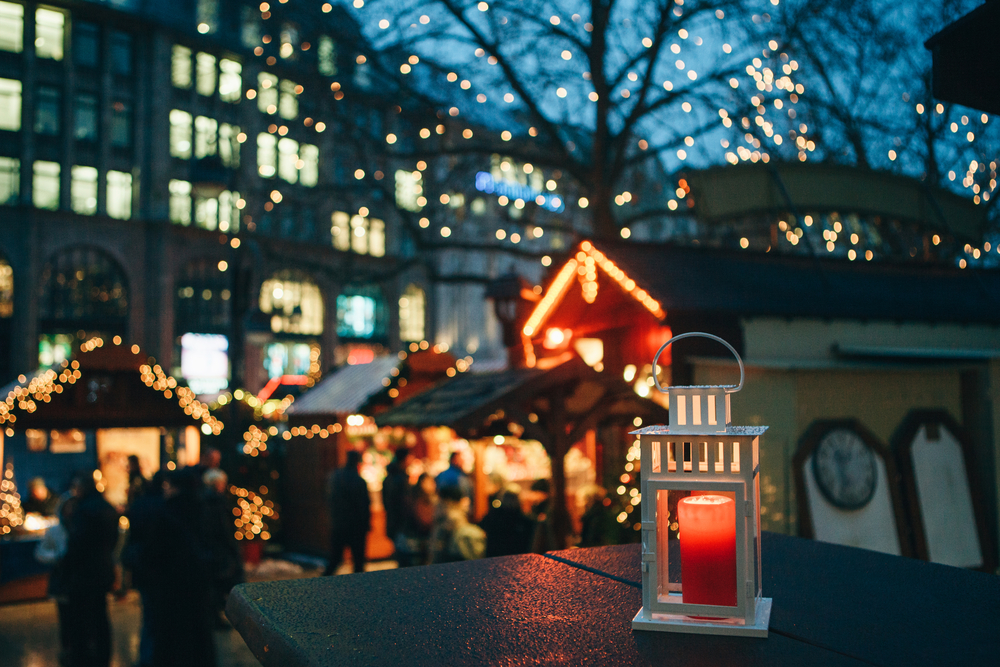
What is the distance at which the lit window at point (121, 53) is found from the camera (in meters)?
32.3

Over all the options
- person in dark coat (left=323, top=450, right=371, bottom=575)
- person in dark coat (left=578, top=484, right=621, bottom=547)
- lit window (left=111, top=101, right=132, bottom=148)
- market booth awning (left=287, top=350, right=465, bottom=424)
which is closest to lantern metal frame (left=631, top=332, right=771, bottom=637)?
person in dark coat (left=578, top=484, right=621, bottom=547)

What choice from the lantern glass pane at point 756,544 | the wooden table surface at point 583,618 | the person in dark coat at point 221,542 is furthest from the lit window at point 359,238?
the lantern glass pane at point 756,544

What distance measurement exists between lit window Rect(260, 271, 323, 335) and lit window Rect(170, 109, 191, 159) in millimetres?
6455

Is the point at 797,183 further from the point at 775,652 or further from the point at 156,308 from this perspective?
the point at 156,308

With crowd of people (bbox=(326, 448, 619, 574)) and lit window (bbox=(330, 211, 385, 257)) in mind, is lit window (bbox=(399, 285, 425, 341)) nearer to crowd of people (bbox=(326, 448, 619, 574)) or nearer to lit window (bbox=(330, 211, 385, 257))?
lit window (bbox=(330, 211, 385, 257))

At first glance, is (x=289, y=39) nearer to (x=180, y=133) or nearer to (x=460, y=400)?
(x=460, y=400)

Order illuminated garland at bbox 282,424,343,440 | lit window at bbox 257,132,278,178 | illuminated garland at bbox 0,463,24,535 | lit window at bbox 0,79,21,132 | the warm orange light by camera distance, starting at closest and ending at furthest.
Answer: the warm orange light → illuminated garland at bbox 0,463,24,535 → illuminated garland at bbox 282,424,343,440 → lit window at bbox 0,79,21,132 → lit window at bbox 257,132,278,178

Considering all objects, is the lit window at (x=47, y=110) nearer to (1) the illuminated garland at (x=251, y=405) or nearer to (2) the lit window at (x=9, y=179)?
(2) the lit window at (x=9, y=179)

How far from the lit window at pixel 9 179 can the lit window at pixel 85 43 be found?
4912 millimetres

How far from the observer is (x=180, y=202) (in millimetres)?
33438

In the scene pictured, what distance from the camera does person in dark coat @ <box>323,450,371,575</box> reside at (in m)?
9.94

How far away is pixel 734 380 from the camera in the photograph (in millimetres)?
7582

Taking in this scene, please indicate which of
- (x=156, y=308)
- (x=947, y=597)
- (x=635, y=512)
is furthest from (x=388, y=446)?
(x=156, y=308)

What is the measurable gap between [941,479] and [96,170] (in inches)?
1265
